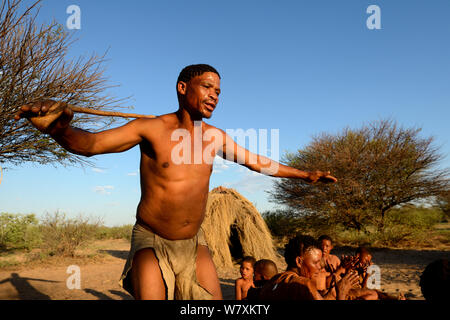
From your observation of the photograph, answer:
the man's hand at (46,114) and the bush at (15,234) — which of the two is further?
the bush at (15,234)

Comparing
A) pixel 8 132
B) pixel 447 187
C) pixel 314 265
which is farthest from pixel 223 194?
pixel 447 187

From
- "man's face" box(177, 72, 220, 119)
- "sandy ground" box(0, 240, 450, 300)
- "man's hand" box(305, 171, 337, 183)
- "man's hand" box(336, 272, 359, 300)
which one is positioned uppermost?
"man's face" box(177, 72, 220, 119)

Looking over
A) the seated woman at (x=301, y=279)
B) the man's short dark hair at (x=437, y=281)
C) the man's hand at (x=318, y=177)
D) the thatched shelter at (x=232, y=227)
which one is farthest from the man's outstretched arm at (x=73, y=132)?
the thatched shelter at (x=232, y=227)

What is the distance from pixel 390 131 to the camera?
16016 mm

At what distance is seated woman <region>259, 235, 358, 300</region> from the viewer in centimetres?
256

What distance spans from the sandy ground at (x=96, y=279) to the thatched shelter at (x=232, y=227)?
60cm

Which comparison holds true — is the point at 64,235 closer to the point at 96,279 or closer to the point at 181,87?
the point at 96,279

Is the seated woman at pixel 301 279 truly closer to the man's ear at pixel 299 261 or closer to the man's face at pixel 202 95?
the man's ear at pixel 299 261

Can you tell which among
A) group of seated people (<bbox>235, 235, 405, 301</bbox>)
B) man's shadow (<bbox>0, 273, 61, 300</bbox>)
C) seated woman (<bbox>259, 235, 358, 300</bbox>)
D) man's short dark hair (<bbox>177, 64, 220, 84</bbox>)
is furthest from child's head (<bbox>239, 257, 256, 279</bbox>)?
man's shadow (<bbox>0, 273, 61, 300</bbox>)

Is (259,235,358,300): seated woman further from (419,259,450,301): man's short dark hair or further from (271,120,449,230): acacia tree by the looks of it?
(271,120,449,230): acacia tree

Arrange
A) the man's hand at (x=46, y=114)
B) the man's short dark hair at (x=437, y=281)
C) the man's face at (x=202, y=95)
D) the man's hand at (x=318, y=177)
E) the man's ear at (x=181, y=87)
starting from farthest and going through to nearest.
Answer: the man's hand at (x=318, y=177), the man's ear at (x=181, y=87), the man's face at (x=202, y=95), the man's short dark hair at (x=437, y=281), the man's hand at (x=46, y=114)

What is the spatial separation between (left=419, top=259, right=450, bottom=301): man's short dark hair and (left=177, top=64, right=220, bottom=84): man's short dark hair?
80.0 inches

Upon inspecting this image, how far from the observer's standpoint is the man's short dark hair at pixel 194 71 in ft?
8.11
